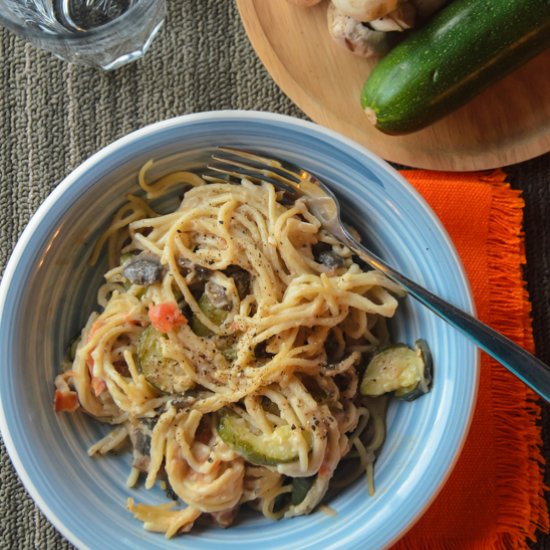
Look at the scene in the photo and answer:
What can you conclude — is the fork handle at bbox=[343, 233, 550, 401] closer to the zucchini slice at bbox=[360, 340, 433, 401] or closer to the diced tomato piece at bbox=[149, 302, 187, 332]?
the zucchini slice at bbox=[360, 340, 433, 401]

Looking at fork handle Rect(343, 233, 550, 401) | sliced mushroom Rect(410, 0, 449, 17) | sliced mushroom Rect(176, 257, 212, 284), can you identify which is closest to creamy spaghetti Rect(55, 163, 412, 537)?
sliced mushroom Rect(176, 257, 212, 284)

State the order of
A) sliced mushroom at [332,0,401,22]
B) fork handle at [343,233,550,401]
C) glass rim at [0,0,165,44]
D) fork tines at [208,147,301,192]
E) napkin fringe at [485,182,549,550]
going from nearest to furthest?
fork handle at [343,233,550,401] < fork tines at [208,147,301,192] < sliced mushroom at [332,0,401,22] < glass rim at [0,0,165,44] < napkin fringe at [485,182,549,550]

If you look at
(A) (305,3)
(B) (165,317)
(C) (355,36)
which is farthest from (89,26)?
(B) (165,317)

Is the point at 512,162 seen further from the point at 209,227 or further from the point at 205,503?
the point at 205,503

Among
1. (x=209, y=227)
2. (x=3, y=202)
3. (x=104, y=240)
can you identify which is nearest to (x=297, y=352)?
(x=209, y=227)

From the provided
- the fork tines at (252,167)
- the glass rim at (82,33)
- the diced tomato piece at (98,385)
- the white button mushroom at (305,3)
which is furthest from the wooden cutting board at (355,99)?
the diced tomato piece at (98,385)

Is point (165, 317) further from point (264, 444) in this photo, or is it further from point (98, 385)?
point (264, 444)
